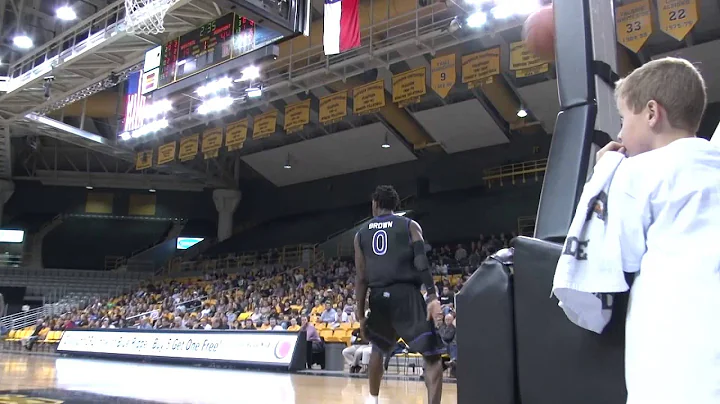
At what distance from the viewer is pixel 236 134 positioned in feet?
61.5

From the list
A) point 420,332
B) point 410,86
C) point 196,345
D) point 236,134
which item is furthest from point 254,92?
point 420,332

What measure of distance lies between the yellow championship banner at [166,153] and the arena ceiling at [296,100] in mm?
753

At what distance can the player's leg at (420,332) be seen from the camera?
3717 millimetres

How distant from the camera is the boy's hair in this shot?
1.38 m

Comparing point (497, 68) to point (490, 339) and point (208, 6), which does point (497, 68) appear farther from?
point (490, 339)

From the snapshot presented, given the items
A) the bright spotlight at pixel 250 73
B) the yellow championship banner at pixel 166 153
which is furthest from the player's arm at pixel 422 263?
the yellow championship banner at pixel 166 153

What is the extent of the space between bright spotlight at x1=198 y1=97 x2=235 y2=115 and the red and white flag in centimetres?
699

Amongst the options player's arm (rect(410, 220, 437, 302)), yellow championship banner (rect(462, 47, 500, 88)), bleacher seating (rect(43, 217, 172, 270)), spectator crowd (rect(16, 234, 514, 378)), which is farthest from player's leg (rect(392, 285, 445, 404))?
bleacher seating (rect(43, 217, 172, 270))

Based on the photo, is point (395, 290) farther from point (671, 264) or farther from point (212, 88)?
point (212, 88)

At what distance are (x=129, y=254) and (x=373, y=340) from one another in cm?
2994

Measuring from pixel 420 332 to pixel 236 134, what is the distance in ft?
52.1

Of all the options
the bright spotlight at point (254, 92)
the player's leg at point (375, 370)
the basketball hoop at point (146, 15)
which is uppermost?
the bright spotlight at point (254, 92)

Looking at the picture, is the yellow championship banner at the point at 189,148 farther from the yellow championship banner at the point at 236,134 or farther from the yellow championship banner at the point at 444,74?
the yellow championship banner at the point at 444,74

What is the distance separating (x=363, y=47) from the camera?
611 inches
